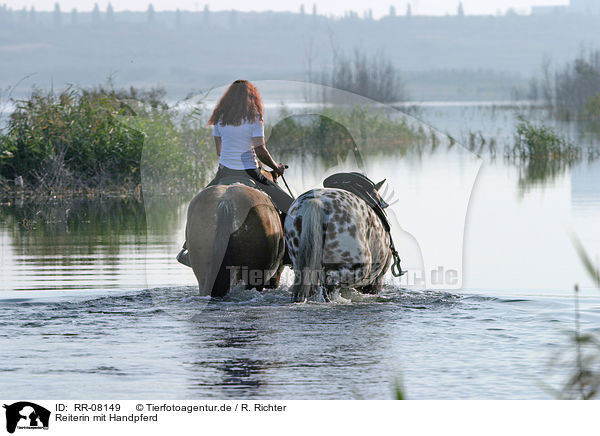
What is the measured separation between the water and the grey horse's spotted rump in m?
0.23

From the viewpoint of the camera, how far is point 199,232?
9617 millimetres

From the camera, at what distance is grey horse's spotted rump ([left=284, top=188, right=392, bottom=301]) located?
30.2 feet

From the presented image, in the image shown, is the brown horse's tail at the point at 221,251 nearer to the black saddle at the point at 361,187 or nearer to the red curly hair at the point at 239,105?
the red curly hair at the point at 239,105

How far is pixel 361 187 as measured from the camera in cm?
977

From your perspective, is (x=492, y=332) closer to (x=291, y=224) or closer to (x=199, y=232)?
(x=291, y=224)

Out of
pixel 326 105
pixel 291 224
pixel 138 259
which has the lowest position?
pixel 138 259

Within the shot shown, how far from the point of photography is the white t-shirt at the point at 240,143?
9.88 m

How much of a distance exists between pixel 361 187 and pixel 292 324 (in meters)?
1.64

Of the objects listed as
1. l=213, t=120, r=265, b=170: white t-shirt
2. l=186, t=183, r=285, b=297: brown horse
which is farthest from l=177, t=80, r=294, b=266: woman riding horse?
l=186, t=183, r=285, b=297: brown horse

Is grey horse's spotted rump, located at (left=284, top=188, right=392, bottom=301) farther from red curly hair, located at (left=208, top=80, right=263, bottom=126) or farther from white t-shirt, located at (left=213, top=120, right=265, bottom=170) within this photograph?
red curly hair, located at (left=208, top=80, right=263, bottom=126)
